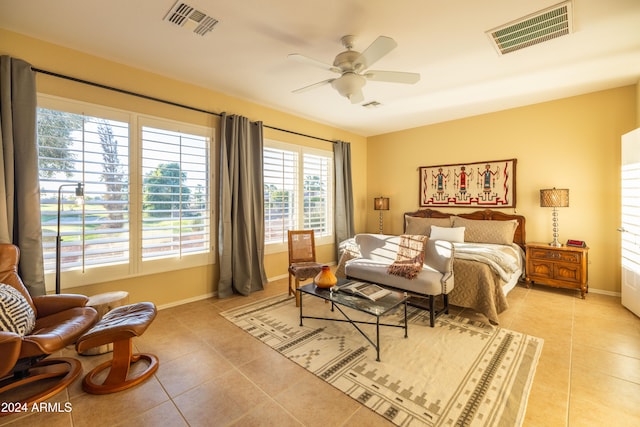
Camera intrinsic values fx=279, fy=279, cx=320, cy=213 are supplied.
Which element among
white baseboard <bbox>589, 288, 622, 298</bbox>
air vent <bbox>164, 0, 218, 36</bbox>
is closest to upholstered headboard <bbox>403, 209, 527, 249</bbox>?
white baseboard <bbox>589, 288, 622, 298</bbox>

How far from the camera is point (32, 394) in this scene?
1853mm

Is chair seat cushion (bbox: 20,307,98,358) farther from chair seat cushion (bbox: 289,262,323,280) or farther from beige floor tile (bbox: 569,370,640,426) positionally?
beige floor tile (bbox: 569,370,640,426)

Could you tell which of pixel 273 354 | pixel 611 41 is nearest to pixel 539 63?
pixel 611 41

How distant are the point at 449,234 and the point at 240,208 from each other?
3165 mm

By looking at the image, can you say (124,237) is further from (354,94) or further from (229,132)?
(354,94)

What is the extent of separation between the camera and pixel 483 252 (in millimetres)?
3279

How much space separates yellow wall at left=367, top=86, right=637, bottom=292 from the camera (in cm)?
369

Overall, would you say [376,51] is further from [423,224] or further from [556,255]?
[556,255]

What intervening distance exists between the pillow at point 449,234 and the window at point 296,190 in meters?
1.93

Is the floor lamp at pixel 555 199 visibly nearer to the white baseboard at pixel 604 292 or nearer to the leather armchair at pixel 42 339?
the white baseboard at pixel 604 292

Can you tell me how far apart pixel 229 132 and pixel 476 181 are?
160 inches

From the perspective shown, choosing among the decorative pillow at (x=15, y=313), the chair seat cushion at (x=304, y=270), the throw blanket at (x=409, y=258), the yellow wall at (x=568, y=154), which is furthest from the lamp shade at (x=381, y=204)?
the decorative pillow at (x=15, y=313)

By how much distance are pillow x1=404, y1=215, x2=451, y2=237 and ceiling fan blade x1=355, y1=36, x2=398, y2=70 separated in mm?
3091

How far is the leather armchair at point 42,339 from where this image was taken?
5.27 feet
